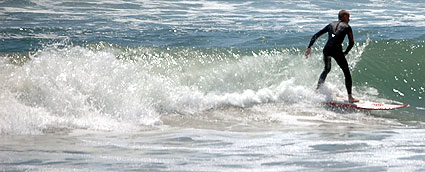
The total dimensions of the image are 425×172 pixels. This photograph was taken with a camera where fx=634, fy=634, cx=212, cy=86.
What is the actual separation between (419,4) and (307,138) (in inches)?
858

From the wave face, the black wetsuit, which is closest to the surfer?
the black wetsuit

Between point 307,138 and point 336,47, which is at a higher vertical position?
point 336,47

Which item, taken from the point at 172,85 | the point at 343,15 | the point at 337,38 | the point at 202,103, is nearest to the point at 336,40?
the point at 337,38

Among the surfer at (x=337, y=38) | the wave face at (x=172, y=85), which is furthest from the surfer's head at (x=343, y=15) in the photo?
the wave face at (x=172, y=85)

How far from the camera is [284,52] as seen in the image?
1338 centimetres

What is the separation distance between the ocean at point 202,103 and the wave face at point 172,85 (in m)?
0.02

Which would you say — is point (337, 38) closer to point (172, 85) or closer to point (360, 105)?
point (360, 105)

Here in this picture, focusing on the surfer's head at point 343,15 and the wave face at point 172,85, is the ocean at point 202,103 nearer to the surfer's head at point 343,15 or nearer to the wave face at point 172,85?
the wave face at point 172,85

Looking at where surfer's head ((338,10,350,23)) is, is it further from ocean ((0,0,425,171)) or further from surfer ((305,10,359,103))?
ocean ((0,0,425,171))

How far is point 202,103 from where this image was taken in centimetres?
1006

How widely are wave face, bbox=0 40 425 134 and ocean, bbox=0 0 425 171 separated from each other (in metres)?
0.02

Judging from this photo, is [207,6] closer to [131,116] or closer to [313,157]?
[131,116]

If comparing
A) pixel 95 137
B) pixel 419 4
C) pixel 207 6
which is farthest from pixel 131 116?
pixel 419 4

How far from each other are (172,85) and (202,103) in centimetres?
94
